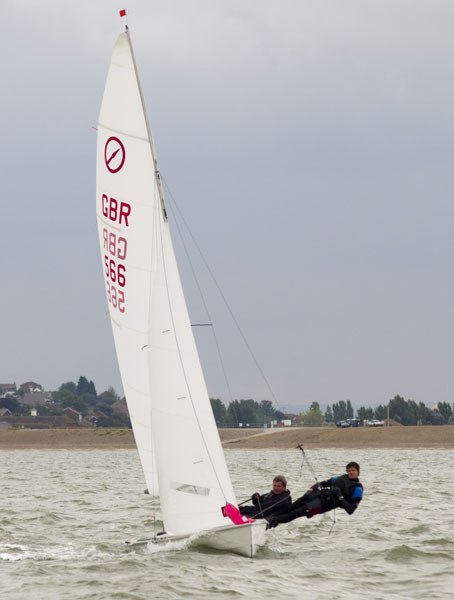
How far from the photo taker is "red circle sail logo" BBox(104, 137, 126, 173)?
58.3 ft

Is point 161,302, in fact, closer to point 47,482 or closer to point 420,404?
point 47,482

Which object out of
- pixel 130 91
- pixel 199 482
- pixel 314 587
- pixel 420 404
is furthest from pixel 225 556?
pixel 420 404

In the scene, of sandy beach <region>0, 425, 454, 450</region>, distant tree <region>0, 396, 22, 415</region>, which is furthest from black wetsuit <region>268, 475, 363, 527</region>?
distant tree <region>0, 396, 22, 415</region>

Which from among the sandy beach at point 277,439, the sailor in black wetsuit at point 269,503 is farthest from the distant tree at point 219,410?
the sailor in black wetsuit at point 269,503

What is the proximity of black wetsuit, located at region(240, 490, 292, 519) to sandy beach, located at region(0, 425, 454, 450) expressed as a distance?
216 feet

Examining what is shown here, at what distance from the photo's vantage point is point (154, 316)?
678 inches

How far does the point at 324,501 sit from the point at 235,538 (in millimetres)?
2284

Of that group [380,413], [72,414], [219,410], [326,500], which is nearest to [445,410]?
[380,413]

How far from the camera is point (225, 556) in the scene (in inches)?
662

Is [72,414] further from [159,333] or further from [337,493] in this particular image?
[159,333]

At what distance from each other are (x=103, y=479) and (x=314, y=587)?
27.3m

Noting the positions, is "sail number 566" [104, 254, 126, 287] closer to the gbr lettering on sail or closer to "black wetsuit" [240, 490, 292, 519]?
the gbr lettering on sail

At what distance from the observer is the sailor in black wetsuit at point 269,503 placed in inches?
717

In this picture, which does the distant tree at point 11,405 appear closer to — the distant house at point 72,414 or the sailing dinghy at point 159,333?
the distant house at point 72,414
